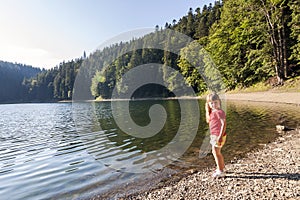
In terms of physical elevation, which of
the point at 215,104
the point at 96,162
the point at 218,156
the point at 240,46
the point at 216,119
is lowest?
the point at 96,162

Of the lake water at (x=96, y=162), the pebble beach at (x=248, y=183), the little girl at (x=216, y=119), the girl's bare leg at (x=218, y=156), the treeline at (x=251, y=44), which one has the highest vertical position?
the treeline at (x=251, y=44)

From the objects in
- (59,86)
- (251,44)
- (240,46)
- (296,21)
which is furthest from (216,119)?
(59,86)

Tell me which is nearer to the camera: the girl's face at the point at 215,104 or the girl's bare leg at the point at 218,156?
the girl's face at the point at 215,104

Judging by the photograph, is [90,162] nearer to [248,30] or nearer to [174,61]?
[248,30]

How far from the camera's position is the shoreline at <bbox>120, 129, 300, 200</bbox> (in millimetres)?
6109

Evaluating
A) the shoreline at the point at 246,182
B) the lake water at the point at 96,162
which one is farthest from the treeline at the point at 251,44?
the shoreline at the point at 246,182

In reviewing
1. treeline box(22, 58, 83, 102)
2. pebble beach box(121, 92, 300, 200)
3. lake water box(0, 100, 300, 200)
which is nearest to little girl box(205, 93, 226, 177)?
pebble beach box(121, 92, 300, 200)

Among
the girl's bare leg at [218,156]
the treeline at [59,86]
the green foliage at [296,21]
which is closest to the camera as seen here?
the girl's bare leg at [218,156]

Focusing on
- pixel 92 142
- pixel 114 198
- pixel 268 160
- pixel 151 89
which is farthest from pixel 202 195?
pixel 151 89

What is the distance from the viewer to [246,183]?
6863 mm

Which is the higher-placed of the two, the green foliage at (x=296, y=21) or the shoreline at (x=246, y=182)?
the green foliage at (x=296, y=21)

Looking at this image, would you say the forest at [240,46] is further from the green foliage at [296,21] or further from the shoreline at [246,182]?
the shoreline at [246,182]

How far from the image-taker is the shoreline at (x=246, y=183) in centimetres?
611

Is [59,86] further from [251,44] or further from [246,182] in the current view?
[246,182]
